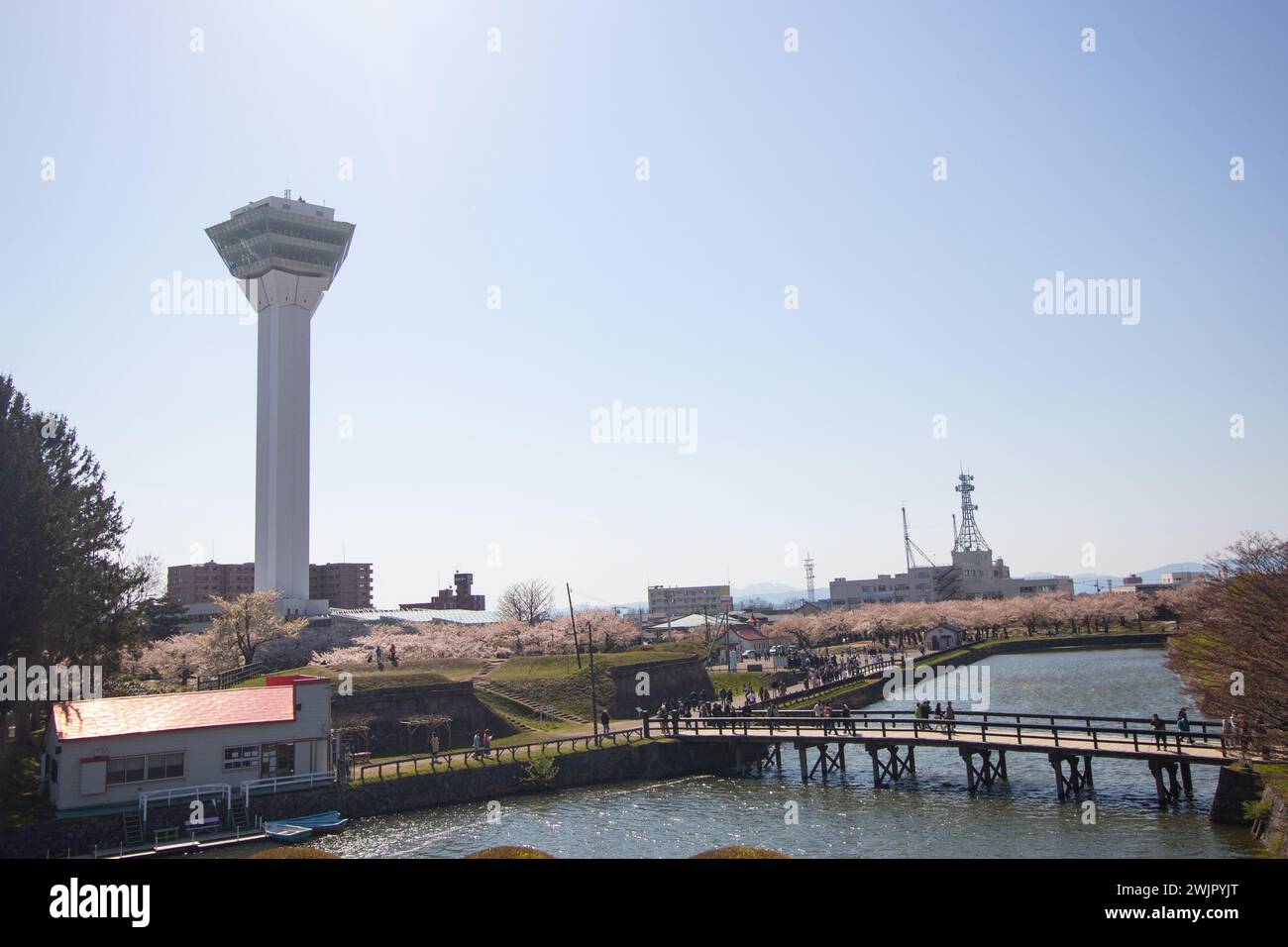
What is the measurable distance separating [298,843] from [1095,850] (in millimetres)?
28134

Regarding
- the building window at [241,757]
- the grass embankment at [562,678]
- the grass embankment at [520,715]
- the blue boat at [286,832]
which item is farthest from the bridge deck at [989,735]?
the building window at [241,757]

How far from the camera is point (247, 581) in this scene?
17662cm

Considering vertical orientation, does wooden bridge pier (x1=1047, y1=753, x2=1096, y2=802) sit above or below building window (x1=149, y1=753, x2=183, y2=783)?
below

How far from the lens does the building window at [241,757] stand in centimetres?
3925

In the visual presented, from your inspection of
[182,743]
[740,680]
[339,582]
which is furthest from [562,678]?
[339,582]

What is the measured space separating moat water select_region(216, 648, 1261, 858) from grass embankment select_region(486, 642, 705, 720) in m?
14.1

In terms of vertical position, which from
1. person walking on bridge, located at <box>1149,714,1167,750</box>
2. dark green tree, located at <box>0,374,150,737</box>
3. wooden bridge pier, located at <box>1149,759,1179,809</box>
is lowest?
wooden bridge pier, located at <box>1149,759,1179,809</box>

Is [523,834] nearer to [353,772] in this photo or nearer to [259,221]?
[353,772]

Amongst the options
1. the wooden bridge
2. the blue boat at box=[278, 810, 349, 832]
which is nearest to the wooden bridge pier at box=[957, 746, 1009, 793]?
the wooden bridge

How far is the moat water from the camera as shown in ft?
103

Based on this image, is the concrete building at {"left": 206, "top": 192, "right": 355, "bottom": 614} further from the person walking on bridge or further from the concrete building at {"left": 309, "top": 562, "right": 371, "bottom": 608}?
the person walking on bridge
